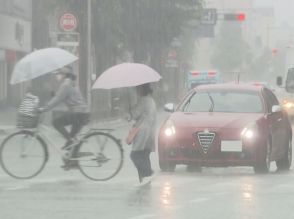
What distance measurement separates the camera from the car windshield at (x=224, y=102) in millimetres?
16828

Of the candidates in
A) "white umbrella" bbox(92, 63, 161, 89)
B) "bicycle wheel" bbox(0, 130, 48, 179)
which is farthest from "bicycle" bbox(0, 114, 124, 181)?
"white umbrella" bbox(92, 63, 161, 89)

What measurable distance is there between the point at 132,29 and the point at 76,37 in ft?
41.6

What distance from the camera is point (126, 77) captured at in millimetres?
14445

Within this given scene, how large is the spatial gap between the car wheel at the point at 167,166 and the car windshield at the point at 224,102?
3.56 feet

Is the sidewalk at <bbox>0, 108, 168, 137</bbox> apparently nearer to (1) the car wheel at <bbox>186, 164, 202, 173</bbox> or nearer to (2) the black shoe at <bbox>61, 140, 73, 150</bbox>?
(1) the car wheel at <bbox>186, 164, 202, 173</bbox>

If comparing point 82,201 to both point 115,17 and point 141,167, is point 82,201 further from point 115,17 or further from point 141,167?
point 115,17

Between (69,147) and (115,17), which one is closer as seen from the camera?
(69,147)

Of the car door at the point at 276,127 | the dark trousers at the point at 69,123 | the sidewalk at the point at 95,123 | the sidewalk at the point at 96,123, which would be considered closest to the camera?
the dark trousers at the point at 69,123

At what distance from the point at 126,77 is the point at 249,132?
2.53m

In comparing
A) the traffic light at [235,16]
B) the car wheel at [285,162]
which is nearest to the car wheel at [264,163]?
the car wheel at [285,162]

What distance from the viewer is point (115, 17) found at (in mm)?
42719

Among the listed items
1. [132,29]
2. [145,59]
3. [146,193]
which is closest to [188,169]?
[146,193]

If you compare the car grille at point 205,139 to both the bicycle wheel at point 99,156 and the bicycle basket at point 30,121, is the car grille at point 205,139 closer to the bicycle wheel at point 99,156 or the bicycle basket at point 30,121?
the bicycle wheel at point 99,156

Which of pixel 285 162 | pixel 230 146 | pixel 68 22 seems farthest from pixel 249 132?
pixel 68 22
